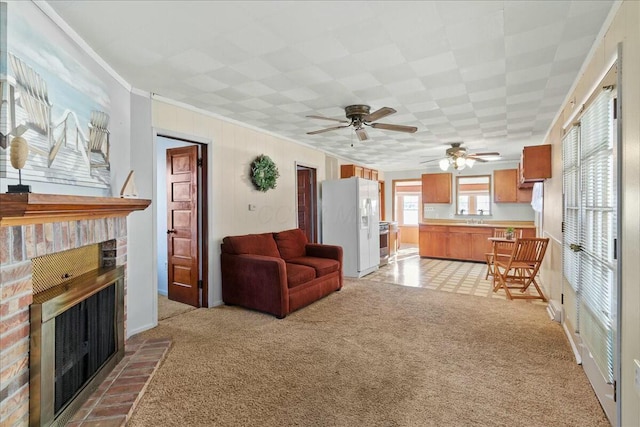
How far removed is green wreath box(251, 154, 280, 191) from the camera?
4.52 metres

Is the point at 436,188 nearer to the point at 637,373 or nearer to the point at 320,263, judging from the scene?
the point at 320,263

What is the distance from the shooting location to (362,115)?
3.62 m

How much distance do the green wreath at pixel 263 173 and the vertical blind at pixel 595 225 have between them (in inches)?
142

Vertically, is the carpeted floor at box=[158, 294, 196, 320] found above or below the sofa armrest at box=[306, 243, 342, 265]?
below

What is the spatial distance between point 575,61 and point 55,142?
155 inches

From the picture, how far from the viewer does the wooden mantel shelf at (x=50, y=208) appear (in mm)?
1298

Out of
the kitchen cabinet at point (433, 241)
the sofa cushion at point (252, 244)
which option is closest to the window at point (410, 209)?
the kitchen cabinet at point (433, 241)

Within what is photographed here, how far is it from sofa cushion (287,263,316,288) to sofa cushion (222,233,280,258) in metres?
0.42

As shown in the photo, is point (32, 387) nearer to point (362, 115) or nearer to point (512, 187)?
point (362, 115)

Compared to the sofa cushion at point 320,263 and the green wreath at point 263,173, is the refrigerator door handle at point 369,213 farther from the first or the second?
the green wreath at point 263,173

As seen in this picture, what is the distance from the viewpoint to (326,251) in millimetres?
4828

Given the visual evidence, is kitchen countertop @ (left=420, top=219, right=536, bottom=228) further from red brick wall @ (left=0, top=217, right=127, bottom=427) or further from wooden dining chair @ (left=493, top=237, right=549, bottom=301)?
red brick wall @ (left=0, top=217, right=127, bottom=427)

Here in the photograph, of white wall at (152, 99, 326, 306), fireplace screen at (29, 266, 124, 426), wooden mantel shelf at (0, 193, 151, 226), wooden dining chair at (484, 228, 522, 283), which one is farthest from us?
wooden dining chair at (484, 228, 522, 283)

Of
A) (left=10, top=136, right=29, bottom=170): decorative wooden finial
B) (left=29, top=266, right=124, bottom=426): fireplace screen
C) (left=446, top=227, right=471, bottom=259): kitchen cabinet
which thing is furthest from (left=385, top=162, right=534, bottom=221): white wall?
(left=10, top=136, right=29, bottom=170): decorative wooden finial
